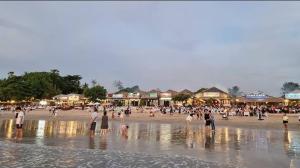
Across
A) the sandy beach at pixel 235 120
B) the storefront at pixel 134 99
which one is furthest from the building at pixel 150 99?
the sandy beach at pixel 235 120

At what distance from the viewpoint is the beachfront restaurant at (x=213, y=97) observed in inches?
3549

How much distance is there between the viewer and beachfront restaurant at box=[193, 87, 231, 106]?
90.2m

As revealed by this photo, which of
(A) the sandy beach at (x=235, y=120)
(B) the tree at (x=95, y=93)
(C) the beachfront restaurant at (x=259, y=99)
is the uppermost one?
(B) the tree at (x=95, y=93)

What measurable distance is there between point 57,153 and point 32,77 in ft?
342

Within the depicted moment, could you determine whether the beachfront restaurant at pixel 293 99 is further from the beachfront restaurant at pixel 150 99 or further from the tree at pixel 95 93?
the tree at pixel 95 93

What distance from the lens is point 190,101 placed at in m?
94.1

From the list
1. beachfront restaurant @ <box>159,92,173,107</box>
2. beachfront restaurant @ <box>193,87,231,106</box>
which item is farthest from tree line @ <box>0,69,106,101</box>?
beachfront restaurant @ <box>193,87,231,106</box>

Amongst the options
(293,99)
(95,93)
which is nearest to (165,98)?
(95,93)

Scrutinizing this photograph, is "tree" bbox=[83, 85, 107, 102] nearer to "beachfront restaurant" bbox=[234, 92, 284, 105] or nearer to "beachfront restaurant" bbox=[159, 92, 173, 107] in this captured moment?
"beachfront restaurant" bbox=[159, 92, 173, 107]

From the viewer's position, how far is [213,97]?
91.6 m

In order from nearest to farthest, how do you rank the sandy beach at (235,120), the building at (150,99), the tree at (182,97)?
the sandy beach at (235,120), the tree at (182,97), the building at (150,99)

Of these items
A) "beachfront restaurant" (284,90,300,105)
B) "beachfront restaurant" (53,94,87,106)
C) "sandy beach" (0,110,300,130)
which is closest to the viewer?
"sandy beach" (0,110,300,130)

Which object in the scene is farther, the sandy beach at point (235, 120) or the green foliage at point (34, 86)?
the green foliage at point (34, 86)

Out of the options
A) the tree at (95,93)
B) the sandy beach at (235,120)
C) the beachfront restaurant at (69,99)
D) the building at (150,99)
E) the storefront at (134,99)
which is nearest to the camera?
the sandy beach at (235,120)
